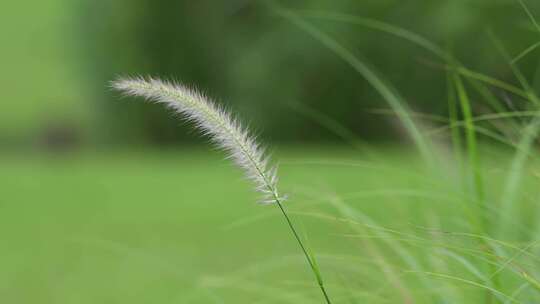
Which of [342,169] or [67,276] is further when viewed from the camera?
[342,169]

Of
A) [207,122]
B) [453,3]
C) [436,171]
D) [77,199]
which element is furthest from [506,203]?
[453,3]

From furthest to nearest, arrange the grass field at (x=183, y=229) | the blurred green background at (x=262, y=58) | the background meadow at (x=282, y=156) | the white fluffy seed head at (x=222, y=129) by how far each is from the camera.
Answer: the blurred green background at (x=262, y=58) → the grass field at (x=183, y=229) → the background meadow at (x=282, y=156) → the white fluffy seed head at (x=222, y=129)

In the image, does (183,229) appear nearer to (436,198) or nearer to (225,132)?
(436,198)

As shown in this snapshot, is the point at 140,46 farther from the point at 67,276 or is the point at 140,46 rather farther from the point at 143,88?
the point at 143,88

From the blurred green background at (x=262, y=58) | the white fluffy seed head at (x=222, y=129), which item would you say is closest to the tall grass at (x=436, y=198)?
the white fluffy seed head at (x=222, y=129)

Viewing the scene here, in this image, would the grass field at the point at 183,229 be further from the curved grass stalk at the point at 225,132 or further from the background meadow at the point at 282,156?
the curved grass stalk at the point at 225,132

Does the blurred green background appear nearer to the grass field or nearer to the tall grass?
the grass field

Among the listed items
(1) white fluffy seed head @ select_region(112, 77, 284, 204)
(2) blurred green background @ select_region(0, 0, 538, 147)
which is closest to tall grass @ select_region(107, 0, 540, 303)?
(1) white fluffy seed head @ select_region(112, 77, 284, 204)

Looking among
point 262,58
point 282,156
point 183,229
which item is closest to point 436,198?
point 183,229
